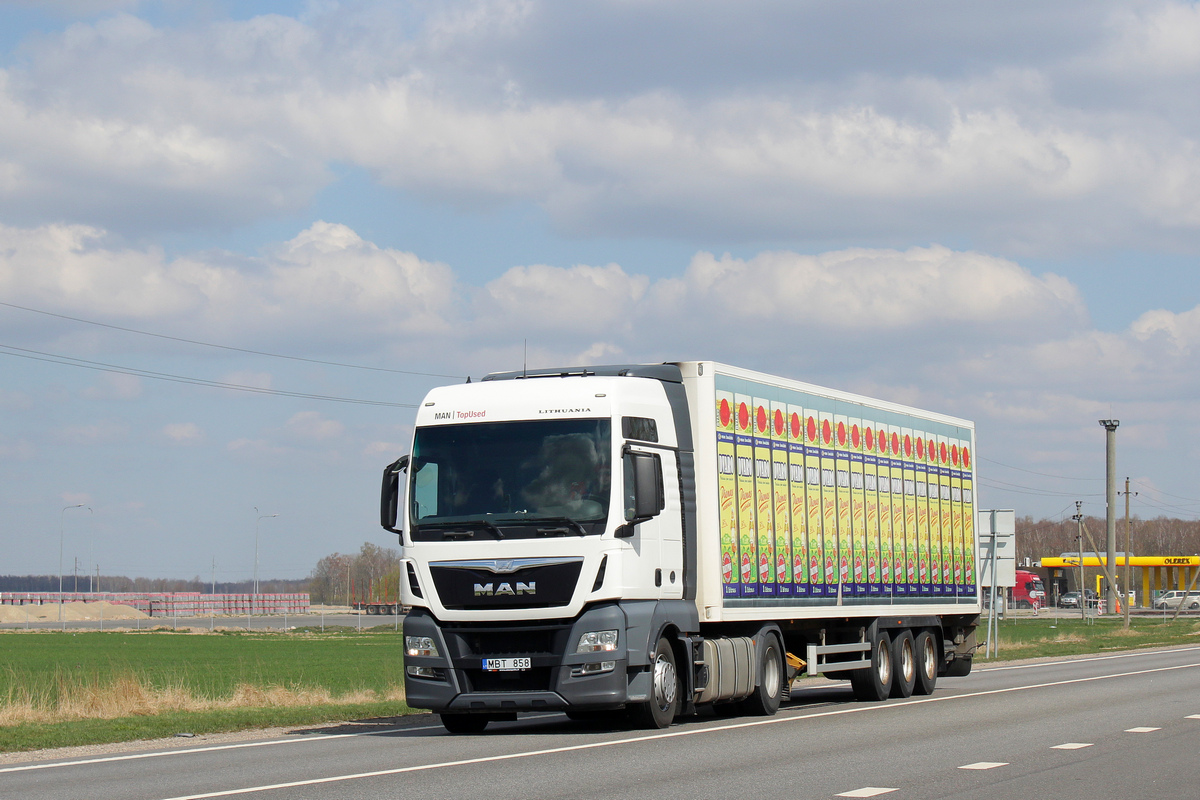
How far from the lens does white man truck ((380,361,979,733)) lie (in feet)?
50.3

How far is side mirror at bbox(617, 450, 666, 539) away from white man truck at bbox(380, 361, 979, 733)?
2 centimetres

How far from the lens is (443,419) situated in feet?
53.3

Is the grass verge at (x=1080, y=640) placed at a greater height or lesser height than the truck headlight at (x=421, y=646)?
lesser

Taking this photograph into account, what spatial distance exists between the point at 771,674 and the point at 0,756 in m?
8.87

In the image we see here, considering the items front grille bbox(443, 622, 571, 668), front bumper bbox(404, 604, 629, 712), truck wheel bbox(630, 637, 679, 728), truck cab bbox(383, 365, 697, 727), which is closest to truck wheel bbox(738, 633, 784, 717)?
truck wheel bbox(630, 637, 679, 728)

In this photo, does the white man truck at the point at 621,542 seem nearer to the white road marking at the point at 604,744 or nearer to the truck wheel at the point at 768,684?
the truck wheel at the point at 768,684

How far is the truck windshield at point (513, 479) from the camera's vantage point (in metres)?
15.4

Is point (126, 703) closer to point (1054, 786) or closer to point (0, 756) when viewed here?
point (0, 756)

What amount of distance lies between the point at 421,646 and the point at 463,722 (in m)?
1.32

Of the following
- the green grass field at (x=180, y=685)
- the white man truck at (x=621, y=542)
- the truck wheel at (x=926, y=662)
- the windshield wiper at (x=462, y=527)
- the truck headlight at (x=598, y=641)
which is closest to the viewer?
the truck headlight at (x=598, y=641)

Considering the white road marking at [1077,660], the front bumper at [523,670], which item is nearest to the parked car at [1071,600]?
the white road marking at [1077,660]

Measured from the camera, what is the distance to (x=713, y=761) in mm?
12820

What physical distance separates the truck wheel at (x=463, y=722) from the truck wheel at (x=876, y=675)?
20.8 ft

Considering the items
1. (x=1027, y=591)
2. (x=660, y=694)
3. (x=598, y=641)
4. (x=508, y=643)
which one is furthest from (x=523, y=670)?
(x=1027, y=591)
